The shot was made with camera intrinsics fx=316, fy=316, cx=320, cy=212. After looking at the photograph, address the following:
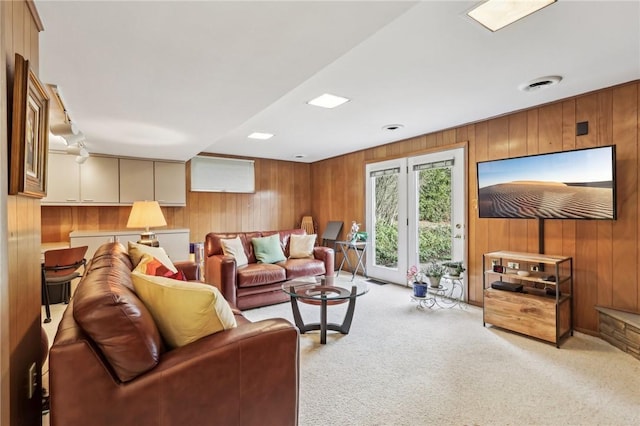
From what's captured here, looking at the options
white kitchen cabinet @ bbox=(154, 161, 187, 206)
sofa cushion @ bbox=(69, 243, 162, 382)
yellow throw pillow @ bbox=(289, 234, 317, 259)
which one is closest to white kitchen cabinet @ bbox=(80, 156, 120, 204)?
white kitchen cabinet @ bbox=(154, 161, 187, 206)

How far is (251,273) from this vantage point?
12.5 ft

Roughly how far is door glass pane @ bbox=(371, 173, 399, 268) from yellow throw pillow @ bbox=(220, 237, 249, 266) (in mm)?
2333

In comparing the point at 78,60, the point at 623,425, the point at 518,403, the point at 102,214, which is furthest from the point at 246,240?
the point at 623,425

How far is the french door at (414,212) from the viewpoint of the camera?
164 inches

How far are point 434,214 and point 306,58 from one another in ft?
10.6

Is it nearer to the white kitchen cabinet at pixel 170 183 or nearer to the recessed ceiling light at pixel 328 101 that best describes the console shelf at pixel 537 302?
the recessed ceiling light at pixel 328 101

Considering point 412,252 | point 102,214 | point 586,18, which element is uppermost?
point 586,18

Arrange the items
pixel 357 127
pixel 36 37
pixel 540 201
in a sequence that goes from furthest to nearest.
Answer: pixel 357 127 → pixel 540 201 → pixel 36 37

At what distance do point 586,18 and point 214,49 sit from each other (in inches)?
84.9

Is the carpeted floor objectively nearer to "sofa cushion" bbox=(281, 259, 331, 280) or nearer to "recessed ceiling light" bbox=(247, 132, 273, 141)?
"sofa cushion" bbox=(281, 259, 331, 280)

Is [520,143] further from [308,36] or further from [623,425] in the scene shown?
[308,36]

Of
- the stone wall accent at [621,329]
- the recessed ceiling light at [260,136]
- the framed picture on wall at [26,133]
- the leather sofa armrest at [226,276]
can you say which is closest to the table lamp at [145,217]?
the leather sofa armrest at [226,276]

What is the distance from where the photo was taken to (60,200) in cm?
446

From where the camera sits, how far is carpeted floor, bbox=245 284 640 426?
1.86 meters
